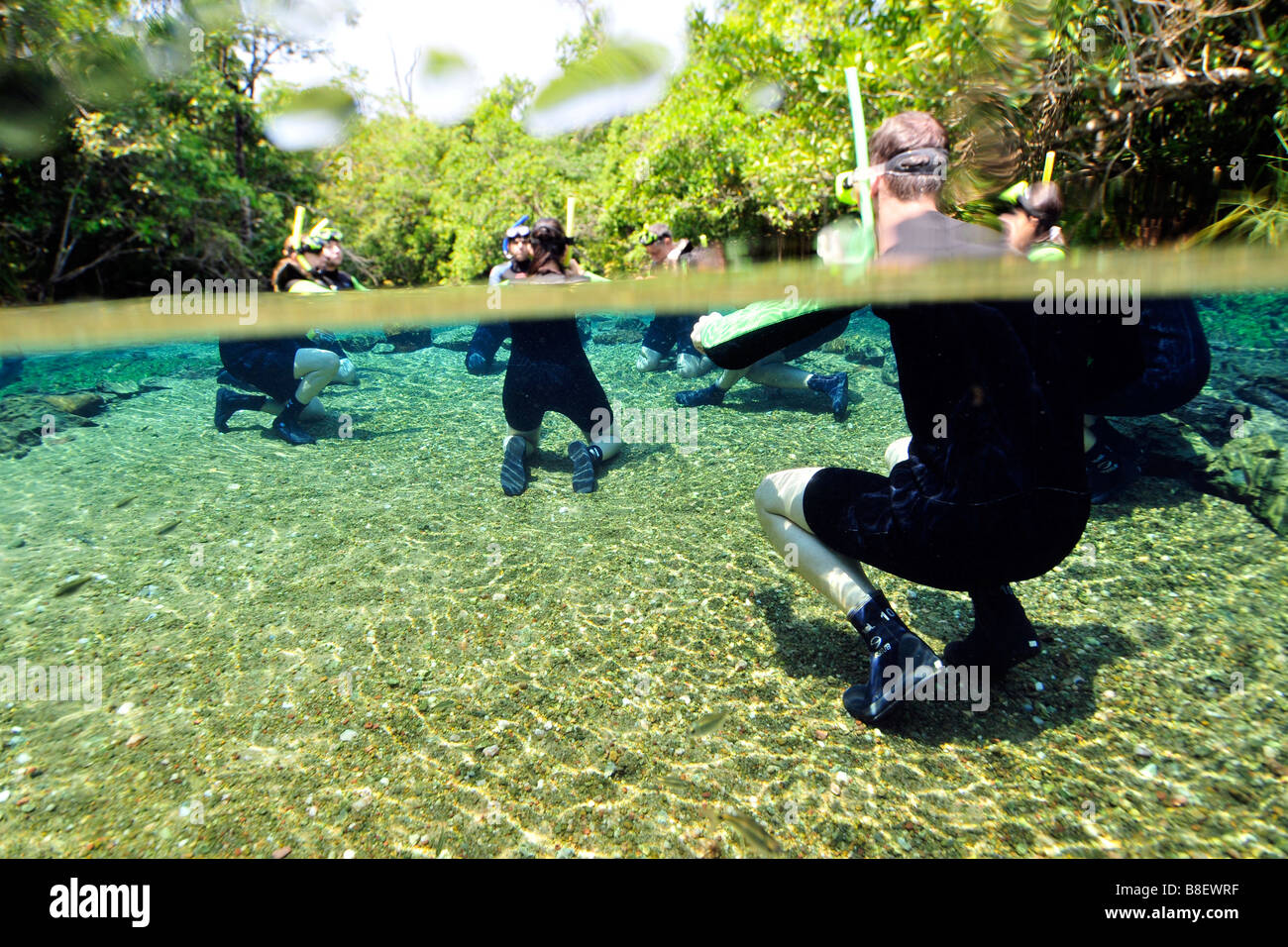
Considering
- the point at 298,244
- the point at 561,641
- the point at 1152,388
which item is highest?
the point at 298,244

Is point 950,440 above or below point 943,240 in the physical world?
below

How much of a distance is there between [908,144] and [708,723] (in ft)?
8.13

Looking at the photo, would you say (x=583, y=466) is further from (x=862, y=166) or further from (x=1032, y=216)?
(x=1032, y=216)

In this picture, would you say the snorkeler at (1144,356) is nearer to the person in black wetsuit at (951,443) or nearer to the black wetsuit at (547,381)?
the person in black wetsuit at (951,443)

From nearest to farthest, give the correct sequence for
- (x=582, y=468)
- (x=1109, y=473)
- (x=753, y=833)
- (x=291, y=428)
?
(x=753, y=833) < (x=1109, y=473) < (x=582, y=468) < (x=291, y=428)

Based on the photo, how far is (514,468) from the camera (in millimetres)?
4770

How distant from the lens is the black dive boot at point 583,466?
15.2 ft

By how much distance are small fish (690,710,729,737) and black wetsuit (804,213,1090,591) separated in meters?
1.05

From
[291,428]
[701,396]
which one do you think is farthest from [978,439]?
[291,428]

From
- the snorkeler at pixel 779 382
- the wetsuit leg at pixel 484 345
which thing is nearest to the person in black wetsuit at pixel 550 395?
the wetsuit leg at pixel 484 345

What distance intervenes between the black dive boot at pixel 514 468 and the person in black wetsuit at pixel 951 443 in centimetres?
242

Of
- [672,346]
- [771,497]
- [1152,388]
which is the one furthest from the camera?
[672,346]
